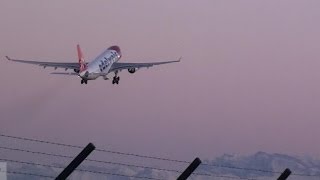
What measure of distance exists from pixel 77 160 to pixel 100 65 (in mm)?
118500

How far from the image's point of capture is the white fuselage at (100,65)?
137 meters

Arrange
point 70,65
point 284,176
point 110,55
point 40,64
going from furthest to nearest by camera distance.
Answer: point 110,55 → point 70,65 → point 40,64 → point 284,176

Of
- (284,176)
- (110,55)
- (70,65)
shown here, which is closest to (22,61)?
(70,65)

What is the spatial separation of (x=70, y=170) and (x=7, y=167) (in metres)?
1.56

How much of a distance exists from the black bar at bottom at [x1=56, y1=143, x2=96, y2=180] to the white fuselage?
11051 cm

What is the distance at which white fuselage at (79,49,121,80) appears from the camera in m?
137

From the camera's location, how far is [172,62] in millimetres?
140000

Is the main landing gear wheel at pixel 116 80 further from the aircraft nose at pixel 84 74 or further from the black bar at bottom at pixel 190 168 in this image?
the black bar at bottom at pixel 190 168

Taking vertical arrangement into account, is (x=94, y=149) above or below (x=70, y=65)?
above

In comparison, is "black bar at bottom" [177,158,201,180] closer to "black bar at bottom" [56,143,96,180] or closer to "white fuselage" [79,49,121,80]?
"black bar at bottom" [56,143,96,180]

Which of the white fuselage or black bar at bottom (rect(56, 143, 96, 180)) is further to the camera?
the white fuselage

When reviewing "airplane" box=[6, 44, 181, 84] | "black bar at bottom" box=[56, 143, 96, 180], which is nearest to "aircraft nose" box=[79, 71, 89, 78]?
"airplane" box=[6, 44, 181, 84]

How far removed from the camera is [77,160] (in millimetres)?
23219

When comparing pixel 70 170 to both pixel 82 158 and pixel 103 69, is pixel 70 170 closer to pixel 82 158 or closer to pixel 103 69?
pixel 82 158
